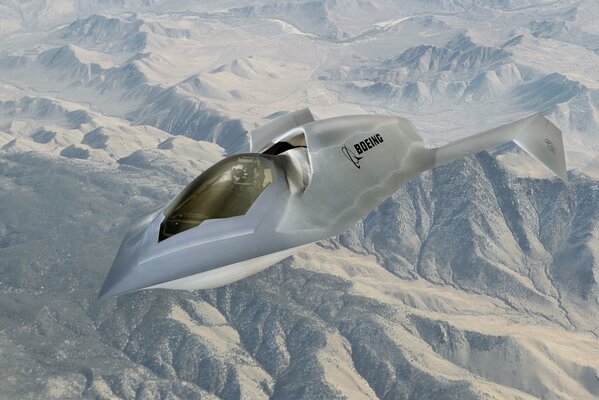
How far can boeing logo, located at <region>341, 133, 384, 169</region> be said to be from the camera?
2548 centimetres

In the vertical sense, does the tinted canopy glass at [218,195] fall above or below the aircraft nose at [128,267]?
above

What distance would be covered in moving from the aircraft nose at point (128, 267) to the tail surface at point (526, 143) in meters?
14.5

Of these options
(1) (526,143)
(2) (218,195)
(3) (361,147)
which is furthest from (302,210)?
(1) (526,143)

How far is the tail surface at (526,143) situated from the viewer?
2753cm

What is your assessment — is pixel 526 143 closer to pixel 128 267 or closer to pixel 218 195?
pixel 218 195

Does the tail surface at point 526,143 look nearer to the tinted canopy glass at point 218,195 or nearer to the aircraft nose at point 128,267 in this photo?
the tinted canopy glass at point 218,195

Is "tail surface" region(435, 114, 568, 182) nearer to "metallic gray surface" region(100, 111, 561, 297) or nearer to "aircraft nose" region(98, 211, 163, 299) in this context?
"metallic gray surface" region(100, 111, 561, 297)

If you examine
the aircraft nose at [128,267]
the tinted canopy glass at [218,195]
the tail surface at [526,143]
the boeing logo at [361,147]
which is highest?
the tinted canopy glass at [218,195]

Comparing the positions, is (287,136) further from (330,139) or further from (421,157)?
(421,157)

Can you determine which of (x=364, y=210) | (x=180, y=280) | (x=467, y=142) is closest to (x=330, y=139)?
(x=364, y=210)

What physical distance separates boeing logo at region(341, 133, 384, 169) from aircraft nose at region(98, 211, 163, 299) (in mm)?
8379

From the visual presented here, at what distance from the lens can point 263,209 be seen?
65.3 ft

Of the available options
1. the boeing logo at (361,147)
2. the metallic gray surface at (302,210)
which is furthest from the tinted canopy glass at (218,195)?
the boeing logo at (361,147)

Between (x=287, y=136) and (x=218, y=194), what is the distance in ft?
23.5
